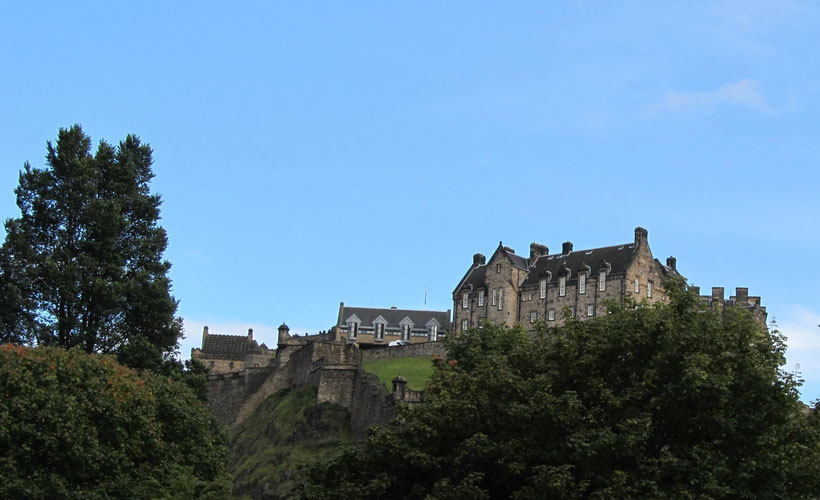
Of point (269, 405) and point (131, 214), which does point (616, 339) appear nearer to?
point (131, 214)

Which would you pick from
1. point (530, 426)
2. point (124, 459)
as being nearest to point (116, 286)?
point (124, 459)

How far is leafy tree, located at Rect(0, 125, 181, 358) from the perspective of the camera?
150ft

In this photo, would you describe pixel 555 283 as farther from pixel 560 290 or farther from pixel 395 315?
pixel 395 315

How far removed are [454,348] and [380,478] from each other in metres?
28.1

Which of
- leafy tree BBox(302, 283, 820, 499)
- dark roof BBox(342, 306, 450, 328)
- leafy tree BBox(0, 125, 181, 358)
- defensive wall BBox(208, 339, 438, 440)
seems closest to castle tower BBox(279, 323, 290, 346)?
defensive wall BBox(208, 339, 438, 440)

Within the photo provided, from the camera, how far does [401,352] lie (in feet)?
272

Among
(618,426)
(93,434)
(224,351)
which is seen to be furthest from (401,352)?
(618,426)

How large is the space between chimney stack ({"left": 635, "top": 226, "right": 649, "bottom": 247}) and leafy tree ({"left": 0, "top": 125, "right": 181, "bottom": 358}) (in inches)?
1792

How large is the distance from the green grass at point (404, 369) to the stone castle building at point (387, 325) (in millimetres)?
22157

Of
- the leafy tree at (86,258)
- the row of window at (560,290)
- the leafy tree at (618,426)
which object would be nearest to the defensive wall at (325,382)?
the row of window at (560,290)

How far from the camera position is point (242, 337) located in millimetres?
115000

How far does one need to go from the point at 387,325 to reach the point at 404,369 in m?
28.2

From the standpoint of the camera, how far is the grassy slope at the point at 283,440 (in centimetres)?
6031

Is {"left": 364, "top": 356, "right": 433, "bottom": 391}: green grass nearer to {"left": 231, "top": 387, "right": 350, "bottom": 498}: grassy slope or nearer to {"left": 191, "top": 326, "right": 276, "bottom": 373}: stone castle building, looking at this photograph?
{"left": 231, "top": 387, "right": 350, "bottom": 498}: grassy slope
